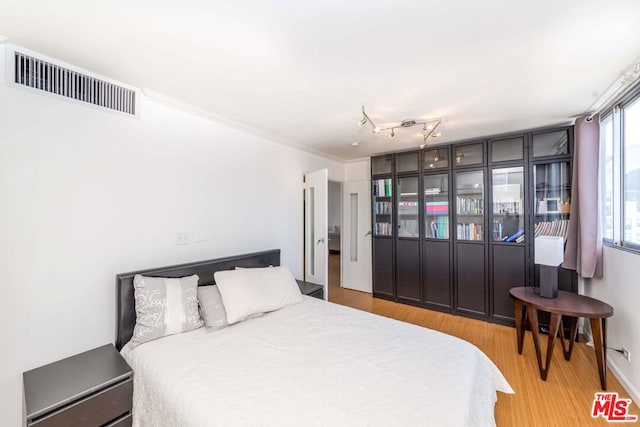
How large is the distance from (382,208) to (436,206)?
2.79 feet

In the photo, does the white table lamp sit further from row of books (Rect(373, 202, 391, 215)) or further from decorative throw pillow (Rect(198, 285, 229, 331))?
decorative throw pillow (Rect(198, 285, 229, 331))

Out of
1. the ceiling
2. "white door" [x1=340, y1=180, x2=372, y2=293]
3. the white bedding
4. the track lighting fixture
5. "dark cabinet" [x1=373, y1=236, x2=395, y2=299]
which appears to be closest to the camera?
the white bedding

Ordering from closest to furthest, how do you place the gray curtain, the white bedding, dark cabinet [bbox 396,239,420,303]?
the white bedding
the gray curtain
dark cabinet [bbox 396,239,420,303]

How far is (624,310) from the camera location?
2.19m

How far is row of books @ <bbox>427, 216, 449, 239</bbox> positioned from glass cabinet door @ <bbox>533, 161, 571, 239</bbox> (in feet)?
3.24

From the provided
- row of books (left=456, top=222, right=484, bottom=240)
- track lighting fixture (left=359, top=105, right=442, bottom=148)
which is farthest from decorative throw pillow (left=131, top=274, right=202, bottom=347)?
row of books (left=456, top=222, right=484, bottom=240)

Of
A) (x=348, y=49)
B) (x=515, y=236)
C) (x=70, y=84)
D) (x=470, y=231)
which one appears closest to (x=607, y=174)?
(x=515, y=236)

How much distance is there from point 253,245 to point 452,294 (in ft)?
9.20

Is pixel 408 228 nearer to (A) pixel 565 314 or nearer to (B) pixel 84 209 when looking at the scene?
(A) pixel 565 314

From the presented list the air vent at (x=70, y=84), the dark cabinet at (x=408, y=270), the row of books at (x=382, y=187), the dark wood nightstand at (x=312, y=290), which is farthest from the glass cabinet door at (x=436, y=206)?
the air vent at (x=70, y=84)

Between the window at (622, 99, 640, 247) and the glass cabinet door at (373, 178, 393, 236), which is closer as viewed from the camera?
the window at (622, 99, 640, 247)

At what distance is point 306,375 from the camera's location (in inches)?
57.2

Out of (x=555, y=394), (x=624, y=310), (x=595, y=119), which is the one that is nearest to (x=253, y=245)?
(x=555, y=394)

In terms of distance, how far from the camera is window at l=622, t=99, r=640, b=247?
205cm
